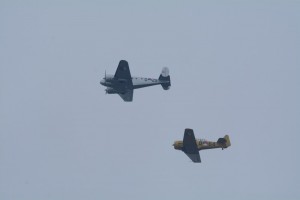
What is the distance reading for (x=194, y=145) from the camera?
72250 mm

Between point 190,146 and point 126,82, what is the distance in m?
12.1

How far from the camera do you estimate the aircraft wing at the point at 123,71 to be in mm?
74400

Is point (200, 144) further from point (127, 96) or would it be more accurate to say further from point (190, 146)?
point (127, 96)

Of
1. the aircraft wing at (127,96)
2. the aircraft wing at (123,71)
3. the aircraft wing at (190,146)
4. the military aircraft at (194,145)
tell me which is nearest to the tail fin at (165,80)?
the aircraft wing at (127,96)

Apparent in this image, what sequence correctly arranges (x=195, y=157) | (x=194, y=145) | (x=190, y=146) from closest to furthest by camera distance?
(x=194, y=145), (x=190, y=146), (x=195, y=157)

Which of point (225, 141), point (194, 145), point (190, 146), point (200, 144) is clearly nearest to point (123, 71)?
point (190, 146)

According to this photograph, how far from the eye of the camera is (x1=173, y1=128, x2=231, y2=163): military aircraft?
71562 millimetres

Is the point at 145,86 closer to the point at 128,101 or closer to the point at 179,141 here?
the point at 128,101

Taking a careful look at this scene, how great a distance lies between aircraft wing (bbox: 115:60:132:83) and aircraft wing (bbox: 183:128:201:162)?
36.9ft

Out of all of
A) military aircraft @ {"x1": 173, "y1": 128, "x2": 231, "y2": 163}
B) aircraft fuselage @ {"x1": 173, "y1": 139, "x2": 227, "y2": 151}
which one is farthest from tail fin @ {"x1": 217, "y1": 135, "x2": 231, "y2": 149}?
aircraft fuselage @ {"x1": 173, "y1": 139, "x2": 227, "y2": 151}

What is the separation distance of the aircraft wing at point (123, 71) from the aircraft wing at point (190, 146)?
11258mm

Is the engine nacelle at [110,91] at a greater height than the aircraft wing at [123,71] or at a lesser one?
lesser

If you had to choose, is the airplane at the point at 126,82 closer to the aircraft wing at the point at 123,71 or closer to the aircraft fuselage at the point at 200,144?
the aircraft wing at the point at 123,71

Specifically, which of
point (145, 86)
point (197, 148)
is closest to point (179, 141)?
point (197, 148)
